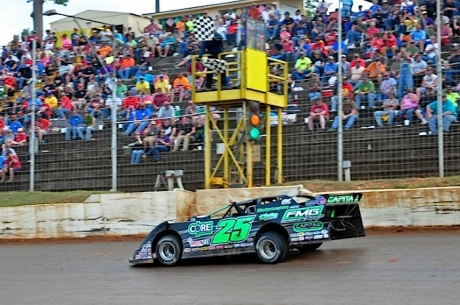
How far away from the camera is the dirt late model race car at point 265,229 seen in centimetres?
1291

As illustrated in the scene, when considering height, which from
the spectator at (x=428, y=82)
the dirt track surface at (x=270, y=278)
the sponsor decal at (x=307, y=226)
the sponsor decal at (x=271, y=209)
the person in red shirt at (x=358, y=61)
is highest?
the person in red shirt at (x=358, y=61)

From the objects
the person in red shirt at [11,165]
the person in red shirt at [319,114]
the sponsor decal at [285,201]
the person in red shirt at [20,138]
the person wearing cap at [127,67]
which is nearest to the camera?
the sponsor decal at [285,201]

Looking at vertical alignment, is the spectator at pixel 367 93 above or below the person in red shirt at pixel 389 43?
below

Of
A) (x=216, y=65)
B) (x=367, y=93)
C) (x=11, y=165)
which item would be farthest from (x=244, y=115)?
(x=11, y=165)

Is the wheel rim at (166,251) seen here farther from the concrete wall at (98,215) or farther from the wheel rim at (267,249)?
the concrete wall at (98,215)

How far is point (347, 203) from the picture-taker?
519 inches

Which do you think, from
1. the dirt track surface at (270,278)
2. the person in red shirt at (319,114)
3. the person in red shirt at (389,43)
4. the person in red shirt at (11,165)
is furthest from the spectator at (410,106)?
the person in red shirt at (11,165)

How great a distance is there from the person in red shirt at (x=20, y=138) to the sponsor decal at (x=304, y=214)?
12.1m

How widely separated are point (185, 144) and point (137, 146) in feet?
4.53

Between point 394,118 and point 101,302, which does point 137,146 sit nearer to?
point 394,118

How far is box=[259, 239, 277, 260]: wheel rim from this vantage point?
13086 millimetres

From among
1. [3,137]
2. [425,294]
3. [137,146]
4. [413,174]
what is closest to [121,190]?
[137,146]

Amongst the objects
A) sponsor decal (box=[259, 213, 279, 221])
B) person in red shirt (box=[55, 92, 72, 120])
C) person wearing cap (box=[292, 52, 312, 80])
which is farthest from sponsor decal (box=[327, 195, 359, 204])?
person in red shirt (box=[55, 92, 72, 120])

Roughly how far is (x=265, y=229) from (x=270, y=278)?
1.57m
